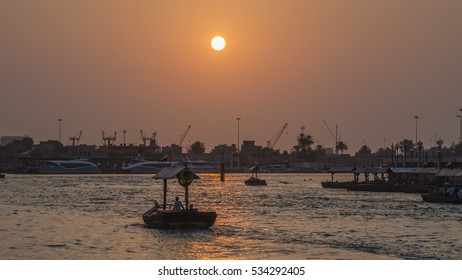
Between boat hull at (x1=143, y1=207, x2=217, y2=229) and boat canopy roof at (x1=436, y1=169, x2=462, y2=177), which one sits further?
boat canopy roof at (x1=436, y1=169, x2=462, y2=177)

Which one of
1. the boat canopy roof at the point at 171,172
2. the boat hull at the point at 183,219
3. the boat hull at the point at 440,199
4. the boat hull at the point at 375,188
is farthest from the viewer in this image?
the boat hull at the point at 375,188

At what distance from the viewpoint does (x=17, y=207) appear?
87.6 metres

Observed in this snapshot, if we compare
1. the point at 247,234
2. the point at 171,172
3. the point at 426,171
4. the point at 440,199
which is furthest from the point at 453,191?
the point at 171,172

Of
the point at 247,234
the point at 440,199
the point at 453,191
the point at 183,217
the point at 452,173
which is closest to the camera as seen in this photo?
the point at 183,217

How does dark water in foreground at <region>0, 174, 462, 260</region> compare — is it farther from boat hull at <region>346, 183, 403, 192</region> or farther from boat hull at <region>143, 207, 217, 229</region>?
boat hull at <region>346, 183, 403, 192</region>

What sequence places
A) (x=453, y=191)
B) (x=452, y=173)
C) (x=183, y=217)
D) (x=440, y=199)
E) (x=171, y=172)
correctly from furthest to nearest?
(x=452, y=173) → (x=440, y=199) → (x=453, y=191) → (x=171, y=172) → (x=183, y=217)

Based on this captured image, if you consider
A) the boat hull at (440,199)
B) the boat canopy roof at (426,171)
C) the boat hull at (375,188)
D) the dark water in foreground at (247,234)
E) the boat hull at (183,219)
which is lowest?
the dark water in foreground at (247,234)

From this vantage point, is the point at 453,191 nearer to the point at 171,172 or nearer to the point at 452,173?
the point at 452,173

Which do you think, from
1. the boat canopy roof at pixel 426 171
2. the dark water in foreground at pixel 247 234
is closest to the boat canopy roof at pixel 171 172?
Result: the dark water in foreground at pixel 247 234

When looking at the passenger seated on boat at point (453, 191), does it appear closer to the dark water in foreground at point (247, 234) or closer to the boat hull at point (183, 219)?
the dark water in foreground at point (247, 234)

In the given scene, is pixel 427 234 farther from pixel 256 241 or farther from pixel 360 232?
pixel 256 241

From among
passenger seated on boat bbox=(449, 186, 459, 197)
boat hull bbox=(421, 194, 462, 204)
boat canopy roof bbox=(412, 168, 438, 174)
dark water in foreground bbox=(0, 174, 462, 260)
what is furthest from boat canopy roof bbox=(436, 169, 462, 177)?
boat canopy roof bbox=(412, 168, 438, 174)

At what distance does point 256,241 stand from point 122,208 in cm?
3546

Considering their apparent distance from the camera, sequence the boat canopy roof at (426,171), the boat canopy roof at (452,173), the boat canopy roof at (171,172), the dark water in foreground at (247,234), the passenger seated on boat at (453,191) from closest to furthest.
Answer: the dark water in foreground at (247,234)
the boat canopy roof at (171,172)
the passenger seated on boat at (453,191)
the boat canopy roof at (452,173)
the boat canopy roof at (426,171)
